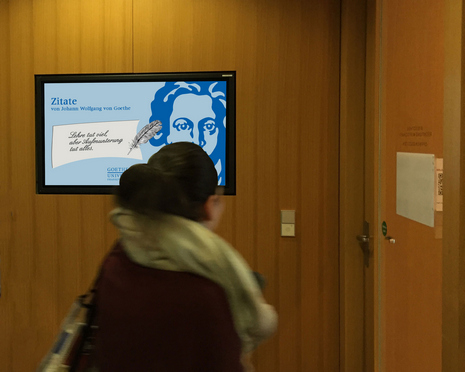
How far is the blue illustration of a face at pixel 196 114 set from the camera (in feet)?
10.3

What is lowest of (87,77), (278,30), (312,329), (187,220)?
(312,329)

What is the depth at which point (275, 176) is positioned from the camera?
3145 mm

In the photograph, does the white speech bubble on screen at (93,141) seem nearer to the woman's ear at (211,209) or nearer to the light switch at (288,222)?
the light switch at (288,222)

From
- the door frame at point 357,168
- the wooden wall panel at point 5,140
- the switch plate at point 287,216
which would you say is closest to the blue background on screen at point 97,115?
the wooden wall panel at point 5,140

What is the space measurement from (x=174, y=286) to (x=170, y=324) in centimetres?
8

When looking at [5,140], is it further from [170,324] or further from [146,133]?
[170,324]

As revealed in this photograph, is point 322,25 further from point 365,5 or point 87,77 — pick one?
point 87,77

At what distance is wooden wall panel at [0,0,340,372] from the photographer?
3.12 m

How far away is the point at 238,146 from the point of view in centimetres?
314

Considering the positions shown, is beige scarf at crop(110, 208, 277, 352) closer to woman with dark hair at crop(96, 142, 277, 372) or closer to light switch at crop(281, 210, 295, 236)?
woman with dark hair at crop(96, 142, 277, 372)

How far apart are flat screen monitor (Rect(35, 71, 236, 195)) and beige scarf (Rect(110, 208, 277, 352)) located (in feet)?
5.91

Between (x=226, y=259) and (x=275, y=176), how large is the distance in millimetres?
1858

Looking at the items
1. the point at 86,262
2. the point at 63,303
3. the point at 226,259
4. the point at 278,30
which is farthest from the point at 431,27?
the point at 63,303

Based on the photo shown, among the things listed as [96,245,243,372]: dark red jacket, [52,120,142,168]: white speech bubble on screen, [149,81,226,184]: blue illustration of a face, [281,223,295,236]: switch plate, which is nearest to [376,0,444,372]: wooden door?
[281,223,295,236]: switch plate
